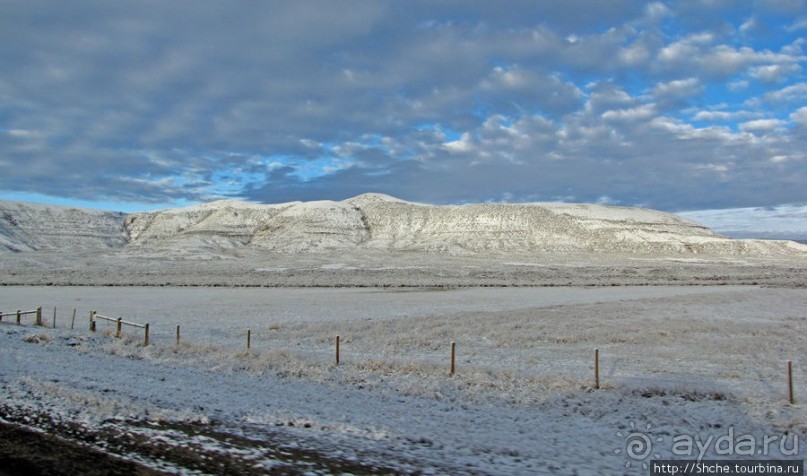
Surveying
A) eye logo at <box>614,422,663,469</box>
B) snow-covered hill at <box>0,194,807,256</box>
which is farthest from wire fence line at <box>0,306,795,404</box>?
snow-covered hill at <box>0,194,807,256</box>

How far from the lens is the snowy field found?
826 cm

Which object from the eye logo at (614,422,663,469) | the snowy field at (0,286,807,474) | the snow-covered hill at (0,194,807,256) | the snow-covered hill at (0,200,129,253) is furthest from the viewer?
the snow-covered hill at (0,200,129,253)

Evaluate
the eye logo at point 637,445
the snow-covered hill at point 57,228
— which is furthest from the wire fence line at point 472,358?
the snow-covered hill at point 57,228

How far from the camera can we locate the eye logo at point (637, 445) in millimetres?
8483

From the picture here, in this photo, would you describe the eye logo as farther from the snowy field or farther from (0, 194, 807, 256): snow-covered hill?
(0, 194, 807, 256): snow-covered hill

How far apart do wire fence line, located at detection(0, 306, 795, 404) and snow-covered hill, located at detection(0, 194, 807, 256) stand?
7711 cm

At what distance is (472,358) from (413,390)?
5439mm

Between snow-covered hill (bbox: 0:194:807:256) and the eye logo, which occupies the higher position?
snow-covered hill (bbox: 0:194:807:256)

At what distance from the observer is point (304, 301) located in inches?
1452

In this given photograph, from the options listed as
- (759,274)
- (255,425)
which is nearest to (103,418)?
(255,425)

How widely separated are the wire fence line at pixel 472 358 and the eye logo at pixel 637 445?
11.5 ft

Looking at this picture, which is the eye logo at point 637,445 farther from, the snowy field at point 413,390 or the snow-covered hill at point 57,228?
the snow-covered hill at point 57,228

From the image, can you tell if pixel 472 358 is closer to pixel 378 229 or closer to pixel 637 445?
pixel 637 445

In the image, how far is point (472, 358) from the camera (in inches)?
712
